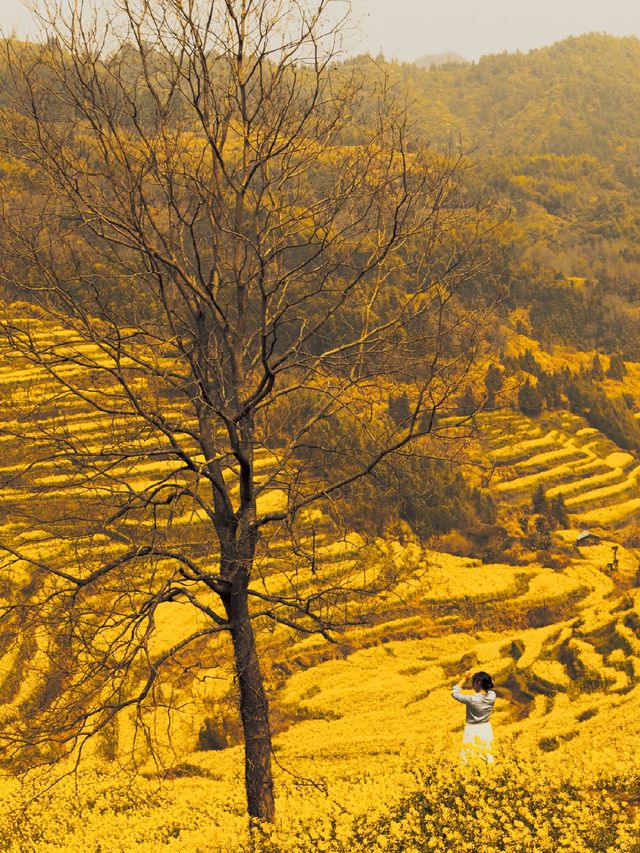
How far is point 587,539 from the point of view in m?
18.8

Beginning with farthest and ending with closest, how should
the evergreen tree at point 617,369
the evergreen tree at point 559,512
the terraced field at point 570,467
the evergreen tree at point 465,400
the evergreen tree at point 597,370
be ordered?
the evergreen tree at point 617,369 < the evergreen tree at point 597,370 < the evergreen tree at point 465,400 < the terraced field at point 570,467 < the evergreen tree at point 559,512

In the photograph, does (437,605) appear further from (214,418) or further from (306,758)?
(214,418)

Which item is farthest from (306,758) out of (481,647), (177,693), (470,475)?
(470,475)

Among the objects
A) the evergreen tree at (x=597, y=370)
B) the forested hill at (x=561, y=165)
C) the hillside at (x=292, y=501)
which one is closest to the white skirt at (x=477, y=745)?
the hillside at (x=292, y=501)

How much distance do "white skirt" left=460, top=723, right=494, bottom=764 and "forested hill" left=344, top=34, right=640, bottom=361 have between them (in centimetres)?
390

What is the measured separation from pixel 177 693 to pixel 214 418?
7.47 metres

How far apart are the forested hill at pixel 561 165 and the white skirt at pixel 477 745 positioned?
12.8 feet

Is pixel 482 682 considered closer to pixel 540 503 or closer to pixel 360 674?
pixel 360 674

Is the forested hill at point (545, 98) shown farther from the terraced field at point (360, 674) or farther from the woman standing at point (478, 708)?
the woman standing at point (478, 708)

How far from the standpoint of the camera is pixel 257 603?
55.5 ft

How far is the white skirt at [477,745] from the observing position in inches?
273

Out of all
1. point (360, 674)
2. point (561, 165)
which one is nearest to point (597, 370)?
point (360, 674)

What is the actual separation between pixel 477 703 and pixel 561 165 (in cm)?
4775

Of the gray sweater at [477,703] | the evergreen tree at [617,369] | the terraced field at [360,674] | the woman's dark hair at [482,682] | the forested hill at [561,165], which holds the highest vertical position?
the forested hill at [561,165]
